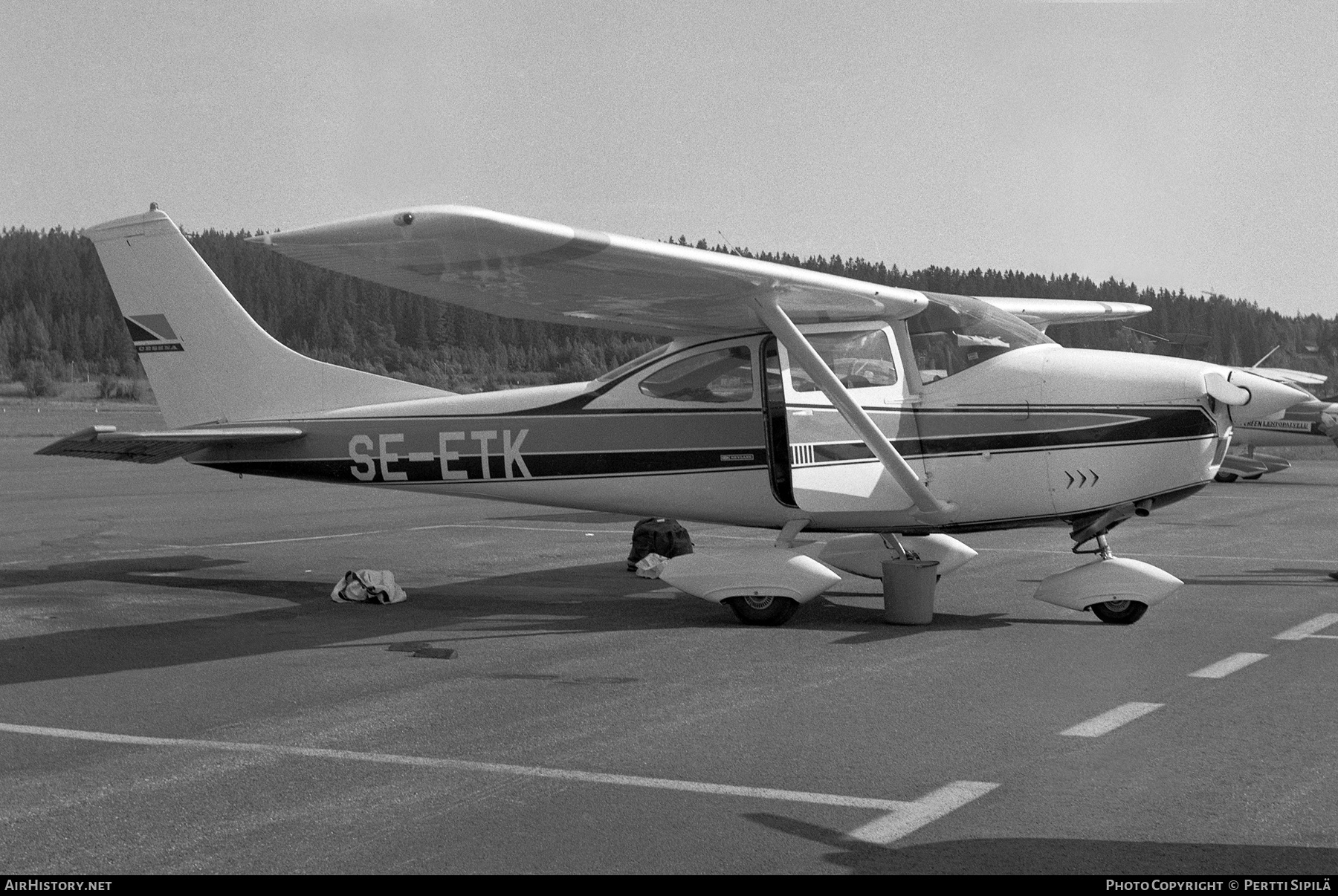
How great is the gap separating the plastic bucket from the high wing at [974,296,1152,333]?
4.04 m

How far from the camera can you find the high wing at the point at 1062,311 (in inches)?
498

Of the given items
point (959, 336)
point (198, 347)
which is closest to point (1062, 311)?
point (959, 336)

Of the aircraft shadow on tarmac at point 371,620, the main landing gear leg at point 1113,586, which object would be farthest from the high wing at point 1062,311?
the aircraft shadow on tarmac at point 371,620

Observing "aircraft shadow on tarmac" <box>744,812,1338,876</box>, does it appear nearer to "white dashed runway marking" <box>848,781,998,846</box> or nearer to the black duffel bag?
"white dashed runway marking" <box>848,781,998,846</box>

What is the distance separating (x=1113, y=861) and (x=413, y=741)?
3.02 metres

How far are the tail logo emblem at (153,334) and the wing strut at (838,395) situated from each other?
18.4 feet

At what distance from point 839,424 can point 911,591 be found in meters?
→ 1.34

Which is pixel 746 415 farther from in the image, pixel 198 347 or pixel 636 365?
pixel 198 347

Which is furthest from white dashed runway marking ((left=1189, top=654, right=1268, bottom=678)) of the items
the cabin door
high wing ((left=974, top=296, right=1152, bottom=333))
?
high wing ((left=974, top=296, right=1152, bottom=333))

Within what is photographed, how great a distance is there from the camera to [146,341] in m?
11.6

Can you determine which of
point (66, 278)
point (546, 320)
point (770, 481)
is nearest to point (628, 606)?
point (770, 481)

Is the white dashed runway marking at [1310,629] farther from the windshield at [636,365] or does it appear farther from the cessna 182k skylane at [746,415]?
the windshield at [636,365]

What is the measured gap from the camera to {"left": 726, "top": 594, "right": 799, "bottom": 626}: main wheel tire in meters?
9.03
